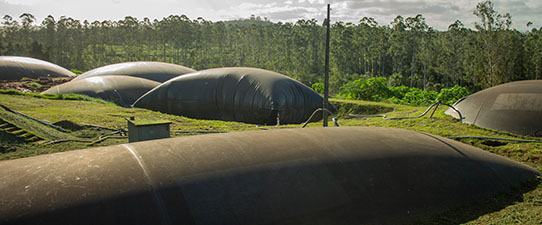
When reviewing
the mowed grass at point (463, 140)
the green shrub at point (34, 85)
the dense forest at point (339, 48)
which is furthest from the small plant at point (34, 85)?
the dense forest at point (339, 48)

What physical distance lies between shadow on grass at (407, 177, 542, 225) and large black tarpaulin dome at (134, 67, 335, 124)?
9.63 m

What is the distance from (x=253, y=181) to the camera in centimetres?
405

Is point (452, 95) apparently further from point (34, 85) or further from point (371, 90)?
point (34, 85)

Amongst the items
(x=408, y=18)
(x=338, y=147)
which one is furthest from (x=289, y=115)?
(x=408, y=18)

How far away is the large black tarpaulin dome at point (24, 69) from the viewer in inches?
1186

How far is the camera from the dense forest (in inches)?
1480

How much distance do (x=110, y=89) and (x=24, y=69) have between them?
58.4 ft

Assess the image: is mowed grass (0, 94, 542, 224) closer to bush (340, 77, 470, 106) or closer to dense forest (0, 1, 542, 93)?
bush (340, 77, 470, 106)

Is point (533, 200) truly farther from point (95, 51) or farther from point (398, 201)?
point (95, 51)

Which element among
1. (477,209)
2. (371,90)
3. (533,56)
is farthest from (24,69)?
(533,56)

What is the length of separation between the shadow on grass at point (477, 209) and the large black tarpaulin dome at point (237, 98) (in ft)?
31.6

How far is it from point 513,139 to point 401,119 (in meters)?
3.70

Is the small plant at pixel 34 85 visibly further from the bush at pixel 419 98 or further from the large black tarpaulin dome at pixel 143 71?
the bush at pixel 419 98

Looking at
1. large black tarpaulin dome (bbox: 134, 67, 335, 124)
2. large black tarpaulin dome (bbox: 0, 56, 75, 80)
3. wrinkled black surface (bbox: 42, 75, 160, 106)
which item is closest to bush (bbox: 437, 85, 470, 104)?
large black tarpaulin dome (bbox: 134, 67, 335, 124)
